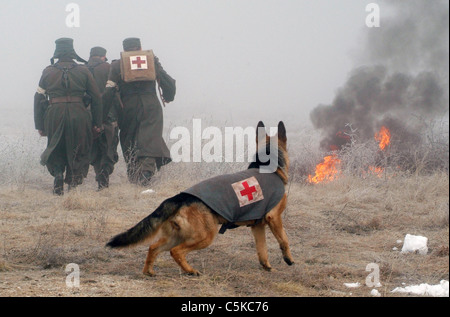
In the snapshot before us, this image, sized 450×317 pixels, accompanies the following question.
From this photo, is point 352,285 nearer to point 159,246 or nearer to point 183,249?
point 183,249

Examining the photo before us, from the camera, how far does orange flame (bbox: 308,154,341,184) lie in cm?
1065

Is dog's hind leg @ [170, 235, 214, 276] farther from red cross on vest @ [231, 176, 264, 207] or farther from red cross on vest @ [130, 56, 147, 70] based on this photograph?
red cross on vest @ [130, 56, 147, 70]

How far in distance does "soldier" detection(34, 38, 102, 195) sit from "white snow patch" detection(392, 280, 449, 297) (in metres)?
6.85

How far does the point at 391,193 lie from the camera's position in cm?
906

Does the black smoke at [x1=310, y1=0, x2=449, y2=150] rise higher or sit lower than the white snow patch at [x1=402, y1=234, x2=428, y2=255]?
higher

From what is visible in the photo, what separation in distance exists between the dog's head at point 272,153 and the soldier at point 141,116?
4.92m

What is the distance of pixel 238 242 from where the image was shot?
6930mm

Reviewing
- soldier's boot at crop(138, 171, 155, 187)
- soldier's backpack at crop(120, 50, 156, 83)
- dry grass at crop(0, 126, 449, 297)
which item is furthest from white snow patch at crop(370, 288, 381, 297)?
soldier's backpack at crop(120, 50, 156, 83)

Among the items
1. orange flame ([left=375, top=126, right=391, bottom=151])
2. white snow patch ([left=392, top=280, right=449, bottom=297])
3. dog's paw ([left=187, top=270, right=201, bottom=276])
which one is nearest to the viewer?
white snow patch ([left=392, top=280, right=449, bottom=297])

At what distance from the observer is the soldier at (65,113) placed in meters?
10.2

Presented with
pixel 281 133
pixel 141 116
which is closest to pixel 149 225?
pixel 281 133

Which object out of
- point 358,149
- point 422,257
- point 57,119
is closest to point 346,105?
point 358,149

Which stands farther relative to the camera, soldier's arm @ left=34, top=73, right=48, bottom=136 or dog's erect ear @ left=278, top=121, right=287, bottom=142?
soldier's arm @ left=34, top=73, right=48, bottom=136
